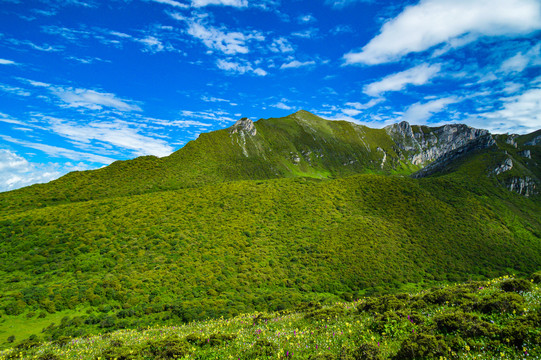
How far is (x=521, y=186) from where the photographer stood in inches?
6068

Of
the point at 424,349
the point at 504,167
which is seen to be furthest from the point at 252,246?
the point at 504,167

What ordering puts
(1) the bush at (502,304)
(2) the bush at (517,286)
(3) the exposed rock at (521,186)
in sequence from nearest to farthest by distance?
(1) the bush at (502,304)
(2) the bush at (517,286)
(3) the exposed rock at (521,186)

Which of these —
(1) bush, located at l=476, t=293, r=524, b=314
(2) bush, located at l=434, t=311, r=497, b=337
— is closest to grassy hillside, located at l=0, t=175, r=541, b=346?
→ (2) bush, located at l=434, t=311, r=497, b=337

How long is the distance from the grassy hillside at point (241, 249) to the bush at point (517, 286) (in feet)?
137

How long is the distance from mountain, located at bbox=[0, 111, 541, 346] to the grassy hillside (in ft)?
1.35

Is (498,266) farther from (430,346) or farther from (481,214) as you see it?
(430,346)

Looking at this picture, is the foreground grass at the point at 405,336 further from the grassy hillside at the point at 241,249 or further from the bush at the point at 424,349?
the grassy hillside at the point at 241,249

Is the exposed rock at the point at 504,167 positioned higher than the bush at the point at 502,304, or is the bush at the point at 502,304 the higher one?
the exposed rock at the point at 504,167

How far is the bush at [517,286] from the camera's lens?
12.8 meters

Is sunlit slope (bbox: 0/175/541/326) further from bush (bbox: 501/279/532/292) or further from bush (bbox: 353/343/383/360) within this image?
bush (bbox: 501/279/532/292)

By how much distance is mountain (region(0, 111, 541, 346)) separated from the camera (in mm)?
48812

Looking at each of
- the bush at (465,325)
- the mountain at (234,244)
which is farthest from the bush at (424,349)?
the mountain at (234,244)

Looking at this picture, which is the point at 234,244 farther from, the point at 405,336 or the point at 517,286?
the point at 517,286

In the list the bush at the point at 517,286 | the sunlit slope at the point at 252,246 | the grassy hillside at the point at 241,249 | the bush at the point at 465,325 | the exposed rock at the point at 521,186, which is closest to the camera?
the bush at the point at 465,325
